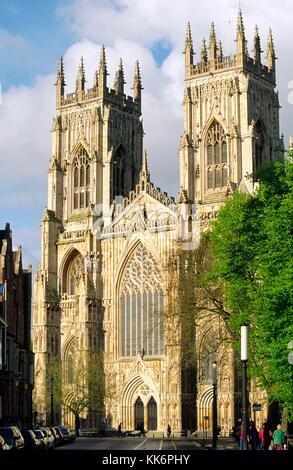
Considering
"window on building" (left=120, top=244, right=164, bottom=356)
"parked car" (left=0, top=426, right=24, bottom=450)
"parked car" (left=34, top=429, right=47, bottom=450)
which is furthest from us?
"window on building" (left=120, top=244, right=164, bottom=356)

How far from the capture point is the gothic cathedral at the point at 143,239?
82.2 m

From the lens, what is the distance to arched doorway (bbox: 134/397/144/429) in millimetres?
83812

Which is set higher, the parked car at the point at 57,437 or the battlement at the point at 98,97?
the battlement at the point at 98,97

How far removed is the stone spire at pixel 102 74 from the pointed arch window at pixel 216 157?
12.6 meters

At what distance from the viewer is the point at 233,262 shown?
45969 millimetres


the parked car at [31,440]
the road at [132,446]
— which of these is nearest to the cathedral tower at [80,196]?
the road at [132,446]

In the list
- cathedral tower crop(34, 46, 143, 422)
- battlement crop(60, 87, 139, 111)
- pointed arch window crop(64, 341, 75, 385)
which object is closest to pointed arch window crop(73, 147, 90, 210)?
cathedral tower crop(34, 46, 143, 422)

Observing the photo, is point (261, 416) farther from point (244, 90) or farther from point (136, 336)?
point (244, 90)

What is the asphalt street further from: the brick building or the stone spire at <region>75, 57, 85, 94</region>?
the stone spire at <region>75, 57, 85, 94</region>

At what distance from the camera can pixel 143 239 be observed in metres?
85.1

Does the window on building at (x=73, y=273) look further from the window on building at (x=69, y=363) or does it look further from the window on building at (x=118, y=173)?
the window on building at (x=118, y=173)

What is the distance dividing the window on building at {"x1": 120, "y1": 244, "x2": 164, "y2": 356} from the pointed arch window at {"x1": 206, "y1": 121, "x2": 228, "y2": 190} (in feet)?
26.8

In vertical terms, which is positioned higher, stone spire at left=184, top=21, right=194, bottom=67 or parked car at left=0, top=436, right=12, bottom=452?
stone spire at left=184, top=21, right=194, bottom=67
